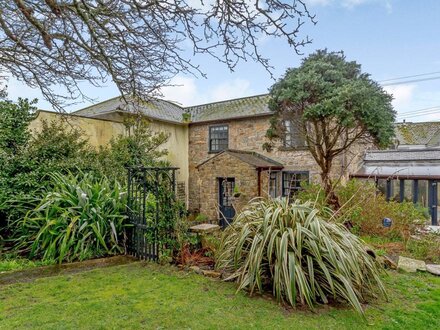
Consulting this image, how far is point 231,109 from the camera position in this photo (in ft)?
51.0

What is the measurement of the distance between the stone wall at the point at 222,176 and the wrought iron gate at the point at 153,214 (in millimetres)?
6545

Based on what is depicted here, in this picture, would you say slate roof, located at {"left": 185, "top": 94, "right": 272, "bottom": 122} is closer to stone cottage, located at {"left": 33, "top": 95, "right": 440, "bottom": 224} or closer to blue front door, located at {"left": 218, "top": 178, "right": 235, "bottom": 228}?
stone cottage, located at {"left": 33, "top": 95, "right": 440, "bottom": 224}

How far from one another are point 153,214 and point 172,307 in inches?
82.5

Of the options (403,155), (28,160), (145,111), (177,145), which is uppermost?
(145,111)

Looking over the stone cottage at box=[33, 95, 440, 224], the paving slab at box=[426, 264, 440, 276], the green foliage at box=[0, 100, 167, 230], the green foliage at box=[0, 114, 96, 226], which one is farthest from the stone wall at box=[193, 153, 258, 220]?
the paving slab at box=[426, 264, 440, 276]

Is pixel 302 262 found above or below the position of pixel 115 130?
below

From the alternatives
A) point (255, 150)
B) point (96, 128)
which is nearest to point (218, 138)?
point (255, 150)

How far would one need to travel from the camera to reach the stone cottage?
12.1 m

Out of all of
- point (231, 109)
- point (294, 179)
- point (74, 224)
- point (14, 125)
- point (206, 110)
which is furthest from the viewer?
point (206, 110)

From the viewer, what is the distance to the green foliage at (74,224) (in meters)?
4.71

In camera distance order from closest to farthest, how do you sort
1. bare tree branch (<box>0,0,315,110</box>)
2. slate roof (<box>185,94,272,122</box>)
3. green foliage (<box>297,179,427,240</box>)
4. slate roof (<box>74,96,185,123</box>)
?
1. bare tree branch (<box>0,0,315,110</box>)
2. green foliage (<box>297,179,427,240</box>)
3. slate roof (<box>74,96,185,123</box>)
4. slate roof (<box>185,94,272,122</box>)

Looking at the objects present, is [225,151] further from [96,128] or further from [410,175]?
[410,175]

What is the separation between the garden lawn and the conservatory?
25.2 feet

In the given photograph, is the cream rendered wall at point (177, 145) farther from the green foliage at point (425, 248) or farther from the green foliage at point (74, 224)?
the green foliage at point (425, 248)
